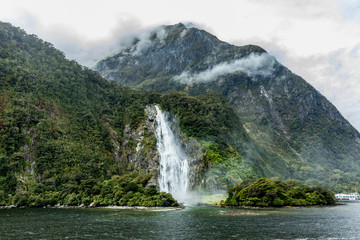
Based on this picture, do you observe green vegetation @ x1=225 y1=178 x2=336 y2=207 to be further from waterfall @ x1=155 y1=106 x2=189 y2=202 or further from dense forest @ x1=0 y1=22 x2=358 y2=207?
waterfall @ x1=155 y1=106 x2=189 y2=202

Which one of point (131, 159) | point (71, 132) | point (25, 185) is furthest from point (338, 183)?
point (25, 185)

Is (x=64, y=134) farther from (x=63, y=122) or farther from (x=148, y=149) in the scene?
(x=148, y=149)

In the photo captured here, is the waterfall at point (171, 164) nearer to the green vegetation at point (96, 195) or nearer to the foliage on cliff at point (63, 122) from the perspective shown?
the foliage on cliff at point (63, 122)

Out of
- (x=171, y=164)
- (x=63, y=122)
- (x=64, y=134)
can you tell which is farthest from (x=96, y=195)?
(x=63, y=122)

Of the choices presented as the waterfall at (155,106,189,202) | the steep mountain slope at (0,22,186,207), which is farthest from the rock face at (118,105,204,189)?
the waterfall at (155,106,189,202)

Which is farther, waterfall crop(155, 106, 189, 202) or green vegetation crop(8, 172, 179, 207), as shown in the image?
waterfall crop(155, 106, 189, 202)
